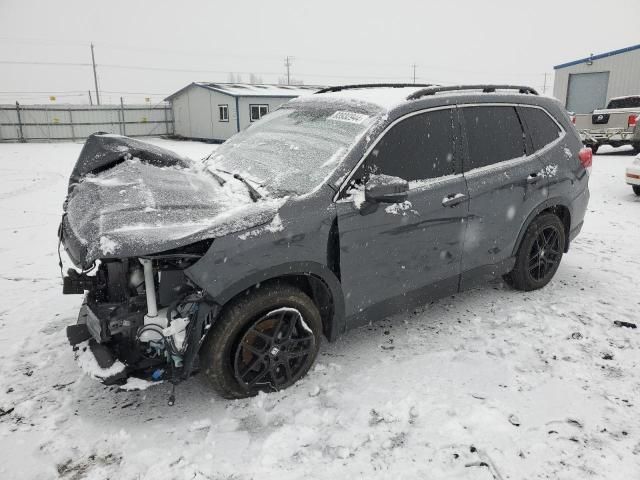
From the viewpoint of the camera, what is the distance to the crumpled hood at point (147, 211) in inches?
96.5

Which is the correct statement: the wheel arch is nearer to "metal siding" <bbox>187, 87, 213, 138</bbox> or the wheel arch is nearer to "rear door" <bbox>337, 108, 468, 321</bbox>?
"rear door" <bbox>337, 108, 468, 321</bbox>

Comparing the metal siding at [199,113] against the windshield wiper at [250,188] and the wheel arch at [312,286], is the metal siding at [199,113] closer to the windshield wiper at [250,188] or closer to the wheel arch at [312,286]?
the windshield wiper at [250,188]

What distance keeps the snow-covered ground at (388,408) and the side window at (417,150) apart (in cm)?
140

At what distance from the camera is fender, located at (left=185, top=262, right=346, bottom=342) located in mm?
2686

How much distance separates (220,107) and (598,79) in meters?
19.4

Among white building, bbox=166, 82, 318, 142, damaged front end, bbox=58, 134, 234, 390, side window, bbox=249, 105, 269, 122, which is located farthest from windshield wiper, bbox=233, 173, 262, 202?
side window, bbox=249, 105, 269, 122

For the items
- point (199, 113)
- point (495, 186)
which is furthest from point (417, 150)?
point (199, 113)

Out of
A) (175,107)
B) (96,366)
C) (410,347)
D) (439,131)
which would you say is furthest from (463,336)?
(175,107)

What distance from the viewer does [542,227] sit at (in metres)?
4.42

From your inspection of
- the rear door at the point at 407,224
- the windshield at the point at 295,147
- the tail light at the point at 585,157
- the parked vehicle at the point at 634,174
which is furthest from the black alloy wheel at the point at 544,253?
the parked vehicle at the point at 634,174

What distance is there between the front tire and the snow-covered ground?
141 mm

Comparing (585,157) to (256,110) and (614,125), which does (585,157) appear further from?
(256,110)

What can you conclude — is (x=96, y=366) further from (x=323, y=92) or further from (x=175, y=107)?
(x=175, y=107)

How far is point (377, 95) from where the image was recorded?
144 inches
